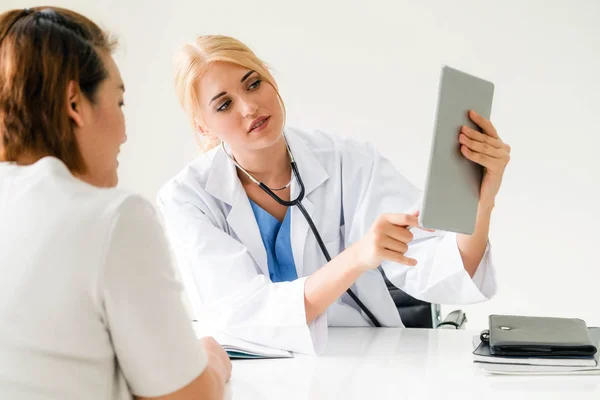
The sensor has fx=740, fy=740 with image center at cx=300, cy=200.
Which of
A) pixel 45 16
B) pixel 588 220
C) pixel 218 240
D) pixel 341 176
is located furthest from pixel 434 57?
pixel 45 16

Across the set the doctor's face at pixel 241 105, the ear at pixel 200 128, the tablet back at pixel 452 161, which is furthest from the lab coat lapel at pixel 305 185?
the tablet back at pixel 452 161

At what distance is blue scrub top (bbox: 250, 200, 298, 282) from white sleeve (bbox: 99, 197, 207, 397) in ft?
3.10

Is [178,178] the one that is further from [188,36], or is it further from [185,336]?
[188,36]

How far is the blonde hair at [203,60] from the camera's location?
1.85 meters

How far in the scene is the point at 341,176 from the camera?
1.91m

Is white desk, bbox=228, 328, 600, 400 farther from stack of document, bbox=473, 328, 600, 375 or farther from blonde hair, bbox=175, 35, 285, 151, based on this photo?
blonde hair, bbox=175, 35, 285, 151

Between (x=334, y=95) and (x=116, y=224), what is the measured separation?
2.62m

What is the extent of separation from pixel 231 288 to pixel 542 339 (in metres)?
0.68

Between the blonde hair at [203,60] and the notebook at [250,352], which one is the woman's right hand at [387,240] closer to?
the notebook at [250,352]

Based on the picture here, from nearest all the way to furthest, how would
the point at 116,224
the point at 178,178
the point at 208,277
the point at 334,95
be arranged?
the point at 116,224, the point at 208,277, the point at 178,178, the point at 334,95

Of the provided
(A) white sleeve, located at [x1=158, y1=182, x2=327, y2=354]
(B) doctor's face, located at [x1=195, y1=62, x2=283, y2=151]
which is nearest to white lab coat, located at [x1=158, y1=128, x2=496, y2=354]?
(A) white sleeve, located at [x1=158, y1=182, x2=327, y2=354]

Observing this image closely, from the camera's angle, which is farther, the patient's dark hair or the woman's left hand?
the woman's left hand

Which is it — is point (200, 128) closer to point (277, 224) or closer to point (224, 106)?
point (224, 106)

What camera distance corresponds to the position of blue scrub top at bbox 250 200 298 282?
72.5 inches
